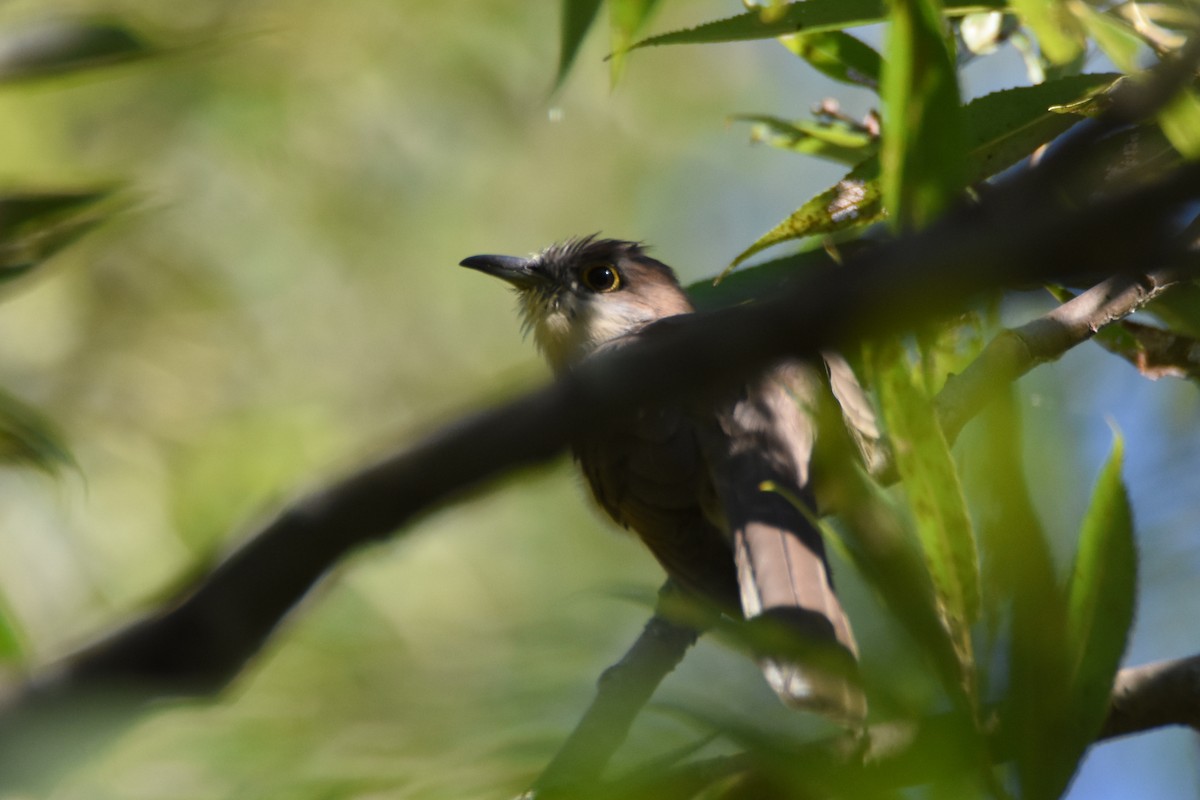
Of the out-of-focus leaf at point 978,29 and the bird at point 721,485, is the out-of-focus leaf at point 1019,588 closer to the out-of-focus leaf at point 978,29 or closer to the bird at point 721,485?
the bird at point 721,485

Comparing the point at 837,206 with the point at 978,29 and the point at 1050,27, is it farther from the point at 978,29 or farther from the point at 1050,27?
the point at 978,29

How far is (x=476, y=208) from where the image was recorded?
772 cm

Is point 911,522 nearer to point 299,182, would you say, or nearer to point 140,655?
point 140,655

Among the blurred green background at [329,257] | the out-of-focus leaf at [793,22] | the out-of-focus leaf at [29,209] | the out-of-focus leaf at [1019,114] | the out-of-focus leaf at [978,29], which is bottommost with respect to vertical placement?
the out-of-focus leaf at [1019,114]

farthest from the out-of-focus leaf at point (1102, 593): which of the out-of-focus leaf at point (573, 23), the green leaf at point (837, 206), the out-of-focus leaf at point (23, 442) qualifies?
the out-of-focus leaf at point (23, 442)

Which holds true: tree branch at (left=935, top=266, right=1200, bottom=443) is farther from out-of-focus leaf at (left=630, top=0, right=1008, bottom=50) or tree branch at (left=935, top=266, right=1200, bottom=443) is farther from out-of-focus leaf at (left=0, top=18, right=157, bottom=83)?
out-of-focus leaf at (left=0, top=18, right=157, bottom=83)

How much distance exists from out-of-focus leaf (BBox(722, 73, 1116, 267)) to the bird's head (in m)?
1.95

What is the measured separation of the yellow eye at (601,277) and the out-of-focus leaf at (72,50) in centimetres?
237

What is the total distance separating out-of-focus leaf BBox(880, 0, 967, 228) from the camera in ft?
5.48

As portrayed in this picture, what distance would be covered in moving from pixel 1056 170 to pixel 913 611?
0.60m

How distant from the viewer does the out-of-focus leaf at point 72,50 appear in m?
2.32

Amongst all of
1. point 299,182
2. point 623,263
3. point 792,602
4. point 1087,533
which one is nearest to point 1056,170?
point 1087,533

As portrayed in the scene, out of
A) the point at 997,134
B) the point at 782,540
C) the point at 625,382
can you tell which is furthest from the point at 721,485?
the point at 625,382

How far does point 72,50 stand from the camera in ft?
7.71
